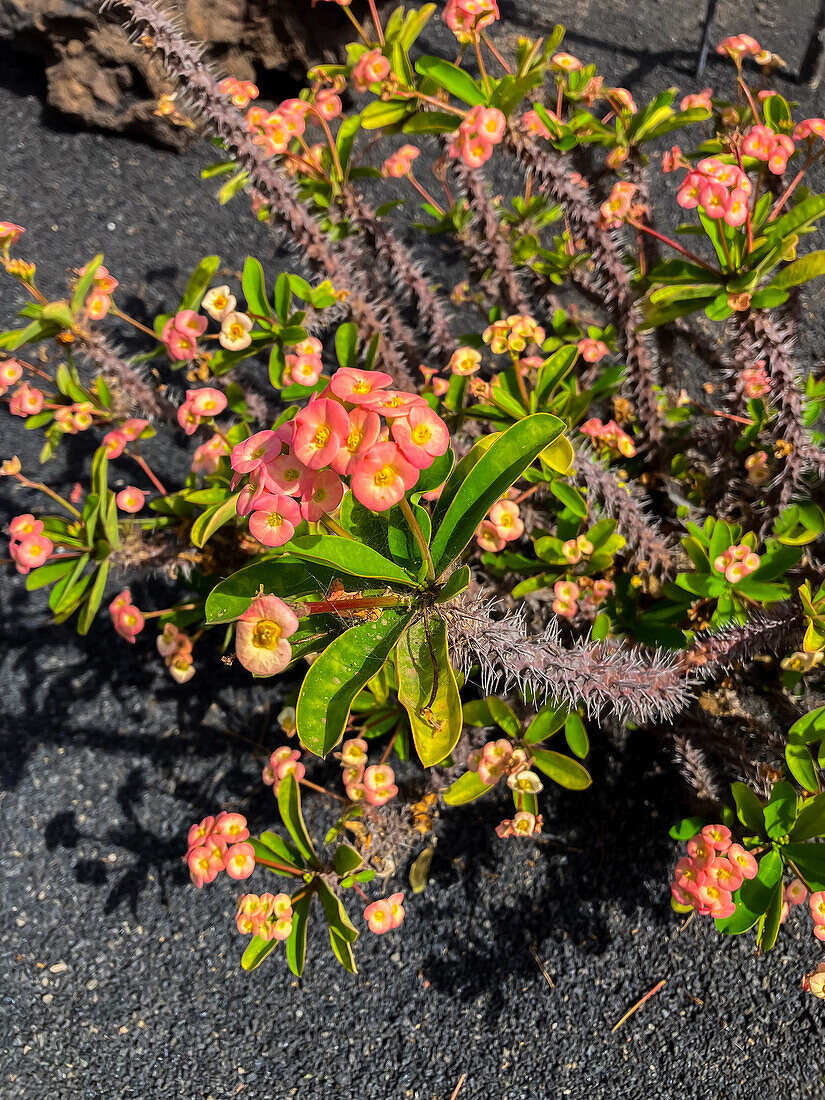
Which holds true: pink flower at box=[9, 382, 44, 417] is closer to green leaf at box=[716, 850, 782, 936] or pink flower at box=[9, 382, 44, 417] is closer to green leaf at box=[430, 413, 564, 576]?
green leaf at box=[430, 413, 564, 576]

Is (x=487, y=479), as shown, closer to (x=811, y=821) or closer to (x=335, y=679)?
(x=335, y=679)

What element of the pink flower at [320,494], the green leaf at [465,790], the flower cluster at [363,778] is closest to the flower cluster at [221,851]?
the flower cluster at [363,778]

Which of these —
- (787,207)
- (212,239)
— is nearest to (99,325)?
(212,239)

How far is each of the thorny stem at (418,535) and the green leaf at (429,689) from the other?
0.06m

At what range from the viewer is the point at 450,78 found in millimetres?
1363

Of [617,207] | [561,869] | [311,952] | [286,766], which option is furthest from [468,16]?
[311,952]

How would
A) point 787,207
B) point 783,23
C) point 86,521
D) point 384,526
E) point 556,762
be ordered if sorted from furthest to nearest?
point 783,23
point 787,207
point 86,521
point 556,762
point 384,526

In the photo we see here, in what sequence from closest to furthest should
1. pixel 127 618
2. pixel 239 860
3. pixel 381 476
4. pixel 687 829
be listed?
pixel 381 476 < pixel 239 860 < pixel 687 829 < pixel 127 618

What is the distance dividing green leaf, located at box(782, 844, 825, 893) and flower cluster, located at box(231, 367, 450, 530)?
3.29 feet

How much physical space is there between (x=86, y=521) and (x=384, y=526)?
37.5 inches

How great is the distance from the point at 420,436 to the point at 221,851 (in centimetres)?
98

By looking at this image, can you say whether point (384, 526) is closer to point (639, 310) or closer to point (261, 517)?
point (261, 517)

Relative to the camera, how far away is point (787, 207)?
6.38 feet

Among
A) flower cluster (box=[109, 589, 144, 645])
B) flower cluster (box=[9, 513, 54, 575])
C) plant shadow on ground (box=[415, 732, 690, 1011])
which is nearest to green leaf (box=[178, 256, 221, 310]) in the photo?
flower cluster (box=[9, 513, 54, 575])
